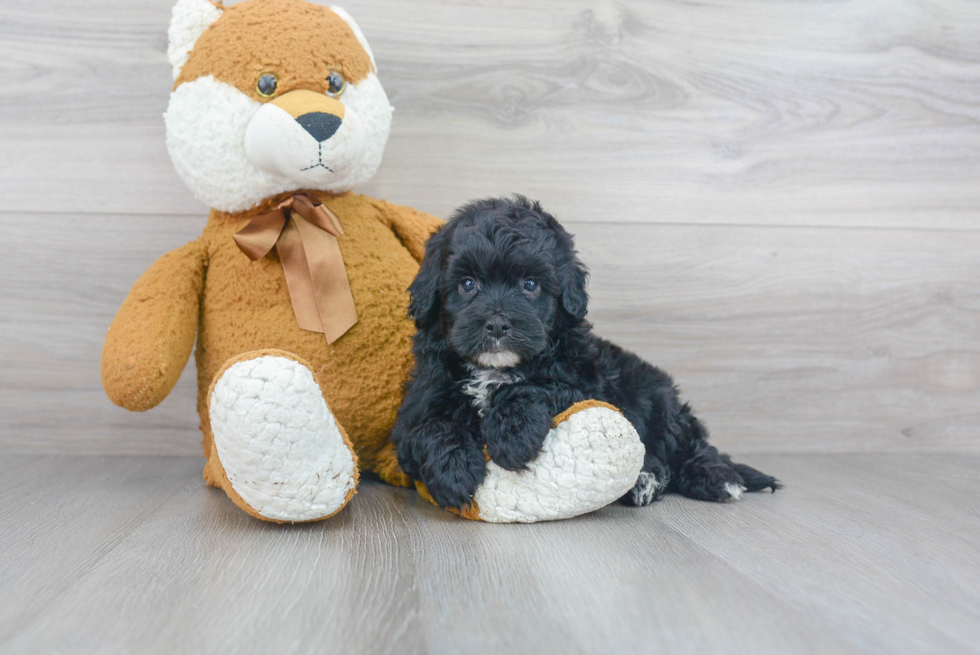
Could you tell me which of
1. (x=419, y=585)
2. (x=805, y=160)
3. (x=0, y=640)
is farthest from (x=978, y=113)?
(x=0, y=640)

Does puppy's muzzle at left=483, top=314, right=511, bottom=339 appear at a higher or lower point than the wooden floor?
higher

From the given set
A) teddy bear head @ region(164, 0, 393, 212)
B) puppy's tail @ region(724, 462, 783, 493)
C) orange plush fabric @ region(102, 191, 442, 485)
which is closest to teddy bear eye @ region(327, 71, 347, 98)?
teddy bear head @ region(164, 0, 393, 212)

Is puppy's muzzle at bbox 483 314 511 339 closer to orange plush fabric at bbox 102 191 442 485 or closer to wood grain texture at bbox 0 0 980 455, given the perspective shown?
orange plush fabric at bbox 102 191 442 485

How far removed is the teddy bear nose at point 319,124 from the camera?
53.9 inches

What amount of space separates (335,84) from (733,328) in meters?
1.24

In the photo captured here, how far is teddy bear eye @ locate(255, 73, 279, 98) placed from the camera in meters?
1.42

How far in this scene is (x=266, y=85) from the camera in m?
1.42

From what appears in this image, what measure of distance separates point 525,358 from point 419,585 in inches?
17.1

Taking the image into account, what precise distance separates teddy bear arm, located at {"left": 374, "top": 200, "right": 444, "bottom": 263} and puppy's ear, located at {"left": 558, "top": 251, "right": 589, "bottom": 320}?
1.43 ft

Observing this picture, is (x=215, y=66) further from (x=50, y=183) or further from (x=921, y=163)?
(x=921, y=163)

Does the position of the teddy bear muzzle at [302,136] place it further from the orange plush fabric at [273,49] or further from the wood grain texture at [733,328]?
the wood grain texture at [733,328]

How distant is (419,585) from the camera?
1013 mm

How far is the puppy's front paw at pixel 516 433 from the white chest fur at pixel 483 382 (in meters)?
0.06

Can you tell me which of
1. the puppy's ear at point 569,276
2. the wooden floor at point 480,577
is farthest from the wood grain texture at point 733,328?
the puppy's ear at point 569,276
